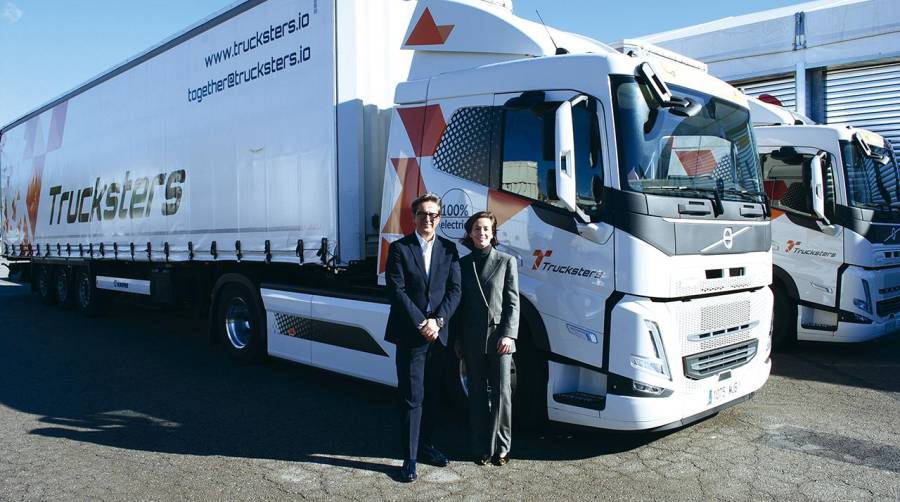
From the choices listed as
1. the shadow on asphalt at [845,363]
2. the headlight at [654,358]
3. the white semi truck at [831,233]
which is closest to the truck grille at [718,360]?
the headlight at [654,358]

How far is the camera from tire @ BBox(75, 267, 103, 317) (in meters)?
12.0

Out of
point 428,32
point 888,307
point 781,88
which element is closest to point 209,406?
point 428,32

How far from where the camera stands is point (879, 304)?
7.79 m

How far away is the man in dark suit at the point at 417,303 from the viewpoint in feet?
14.5

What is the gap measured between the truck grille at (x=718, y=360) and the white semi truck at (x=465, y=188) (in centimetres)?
2

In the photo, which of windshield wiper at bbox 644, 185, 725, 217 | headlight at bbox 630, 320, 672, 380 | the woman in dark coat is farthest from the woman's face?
windshield wiper at bbox 644, 185, 725, 217

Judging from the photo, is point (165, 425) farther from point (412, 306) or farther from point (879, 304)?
point (879, 304)

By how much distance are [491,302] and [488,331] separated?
0.19 meters

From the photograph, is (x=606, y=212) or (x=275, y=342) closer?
(x=606, y=212)

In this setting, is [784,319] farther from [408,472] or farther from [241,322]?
[241,322]

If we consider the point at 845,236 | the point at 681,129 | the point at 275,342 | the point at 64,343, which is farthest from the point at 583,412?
the point at 64,343

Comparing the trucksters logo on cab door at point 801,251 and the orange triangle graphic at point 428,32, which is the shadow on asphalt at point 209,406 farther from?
the trucksters logo on cab door at point 801,251

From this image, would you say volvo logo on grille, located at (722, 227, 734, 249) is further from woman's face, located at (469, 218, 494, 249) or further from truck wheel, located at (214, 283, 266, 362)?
truck wheel, located at (214, 283, 266, 362)

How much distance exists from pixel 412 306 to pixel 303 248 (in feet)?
8.59
